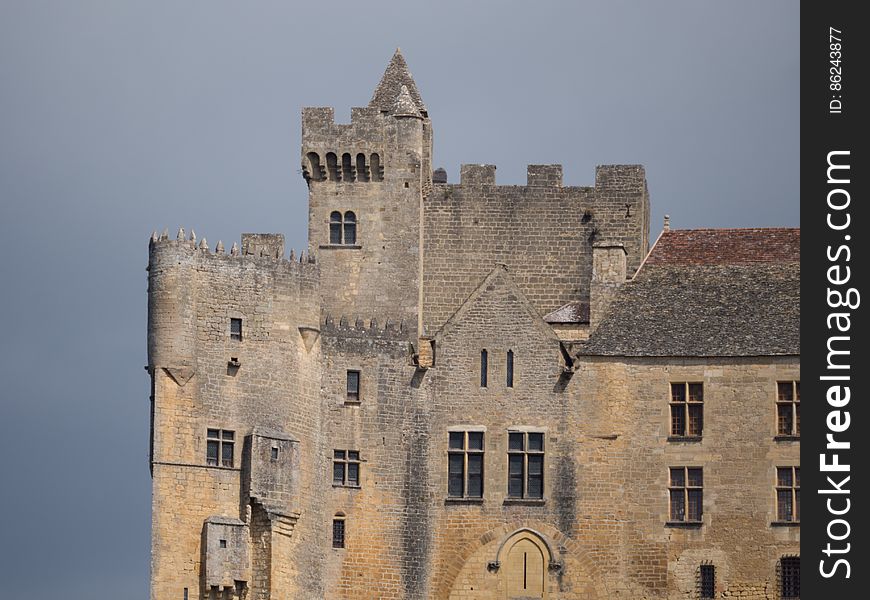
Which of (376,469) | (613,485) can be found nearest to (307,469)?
(376,469)

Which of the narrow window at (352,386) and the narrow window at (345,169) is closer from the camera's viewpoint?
the narrow window at (352,386)

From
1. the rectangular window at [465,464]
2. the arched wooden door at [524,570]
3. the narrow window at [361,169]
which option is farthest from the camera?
the narrow window at [361,169]

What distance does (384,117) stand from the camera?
102688 millimetres

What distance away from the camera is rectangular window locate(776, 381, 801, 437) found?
98.0 m

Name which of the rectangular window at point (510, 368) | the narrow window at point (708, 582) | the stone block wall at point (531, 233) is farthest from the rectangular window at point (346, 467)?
the narrow window at point (708, 582)

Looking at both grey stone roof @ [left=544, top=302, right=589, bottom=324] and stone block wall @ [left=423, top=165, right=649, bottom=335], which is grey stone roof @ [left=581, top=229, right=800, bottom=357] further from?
stone block wall @ [left=423, top=165, right=649, bottom=335]

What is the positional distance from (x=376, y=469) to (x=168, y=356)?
752 cm

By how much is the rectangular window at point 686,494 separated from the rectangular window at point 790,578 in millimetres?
2834

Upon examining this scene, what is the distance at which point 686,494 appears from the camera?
98.2m

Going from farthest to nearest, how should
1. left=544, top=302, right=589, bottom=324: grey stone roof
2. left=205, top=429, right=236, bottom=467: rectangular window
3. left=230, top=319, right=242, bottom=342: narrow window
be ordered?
left=544, top=302, right=589, bottom=324: grey stone roof, left=230, top=319, right=242, bottom=342: narrow window, left=205, top=429, right=236, bottom=467: rectangular window

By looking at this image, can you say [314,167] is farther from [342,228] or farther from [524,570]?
[524,570]

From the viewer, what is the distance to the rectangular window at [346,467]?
98.9 m

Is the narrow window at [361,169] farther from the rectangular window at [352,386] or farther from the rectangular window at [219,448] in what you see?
the rectangular window at [219,448]

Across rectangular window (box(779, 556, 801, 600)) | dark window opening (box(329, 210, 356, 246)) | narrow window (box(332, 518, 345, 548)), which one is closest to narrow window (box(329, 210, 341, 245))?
dark window opening (box(329, 210, 356, 246))
